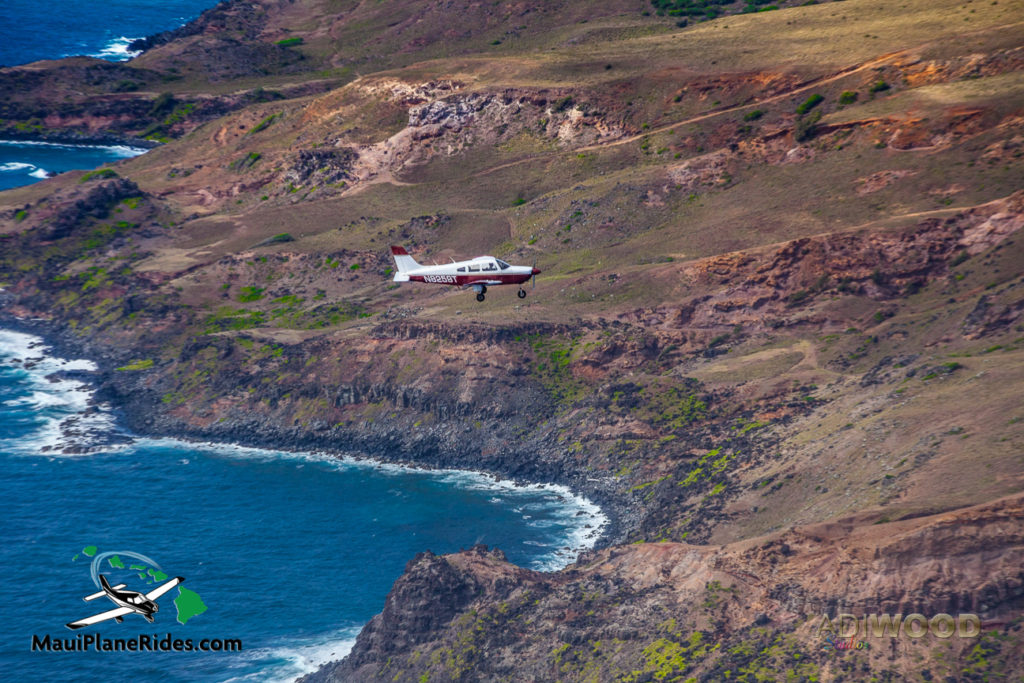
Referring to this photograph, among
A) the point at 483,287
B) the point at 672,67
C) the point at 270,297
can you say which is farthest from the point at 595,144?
the point at 483,287

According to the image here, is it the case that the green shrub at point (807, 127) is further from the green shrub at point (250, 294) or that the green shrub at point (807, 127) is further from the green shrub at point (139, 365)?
the green shrub at point (139, 365)

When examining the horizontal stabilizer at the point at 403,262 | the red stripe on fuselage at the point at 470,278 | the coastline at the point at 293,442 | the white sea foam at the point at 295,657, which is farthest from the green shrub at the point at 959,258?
the white sea foam at the point at 295,657

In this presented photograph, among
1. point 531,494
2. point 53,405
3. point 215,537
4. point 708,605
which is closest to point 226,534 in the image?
point 215,537

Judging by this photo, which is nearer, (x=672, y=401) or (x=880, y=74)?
(x=672, y=401)

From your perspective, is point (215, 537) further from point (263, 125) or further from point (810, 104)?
point (263, 125)

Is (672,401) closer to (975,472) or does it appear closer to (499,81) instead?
(975,472)
